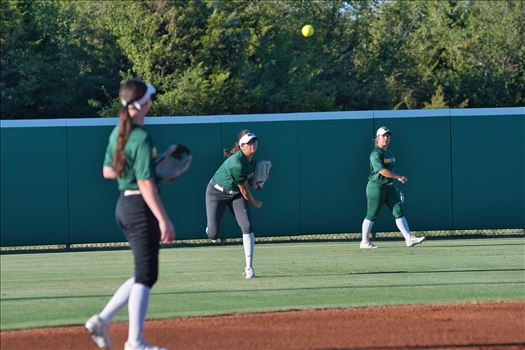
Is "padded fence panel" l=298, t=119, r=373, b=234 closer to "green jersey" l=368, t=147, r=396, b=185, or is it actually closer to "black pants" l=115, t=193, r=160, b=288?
"green jersey" l=368, t=147, r=396, b=185

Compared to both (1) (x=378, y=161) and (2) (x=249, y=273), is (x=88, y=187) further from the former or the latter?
(2) (x=249, y=273)

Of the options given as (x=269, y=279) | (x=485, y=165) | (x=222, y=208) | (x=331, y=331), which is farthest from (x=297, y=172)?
(x=331, y=331)

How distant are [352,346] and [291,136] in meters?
11.1

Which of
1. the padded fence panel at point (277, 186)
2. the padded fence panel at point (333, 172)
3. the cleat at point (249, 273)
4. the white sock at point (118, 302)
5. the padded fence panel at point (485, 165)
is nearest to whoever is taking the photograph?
the white sock at point (118, 302)

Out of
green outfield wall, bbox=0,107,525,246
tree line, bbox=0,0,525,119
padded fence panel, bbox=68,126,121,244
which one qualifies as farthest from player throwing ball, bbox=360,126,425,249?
tree line, bbox=0,0,525,119

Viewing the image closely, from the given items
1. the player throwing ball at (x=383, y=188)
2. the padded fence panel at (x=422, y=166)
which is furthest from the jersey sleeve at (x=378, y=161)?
the padded fence panel at (x=422, y=166)

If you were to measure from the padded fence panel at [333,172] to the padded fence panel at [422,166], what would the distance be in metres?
0.61

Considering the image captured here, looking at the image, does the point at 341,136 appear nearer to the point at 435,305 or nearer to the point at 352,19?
the point at 435,305

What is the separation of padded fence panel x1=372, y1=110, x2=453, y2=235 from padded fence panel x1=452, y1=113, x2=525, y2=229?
0.20m

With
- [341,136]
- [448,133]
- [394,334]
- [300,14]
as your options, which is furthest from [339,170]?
[300,14]

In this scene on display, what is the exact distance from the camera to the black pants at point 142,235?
23.0ft

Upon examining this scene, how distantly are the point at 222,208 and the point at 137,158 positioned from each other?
5.56m

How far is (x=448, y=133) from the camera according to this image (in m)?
19.1

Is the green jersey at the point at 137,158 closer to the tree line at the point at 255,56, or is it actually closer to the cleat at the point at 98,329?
the cleat at the point at 98,329
